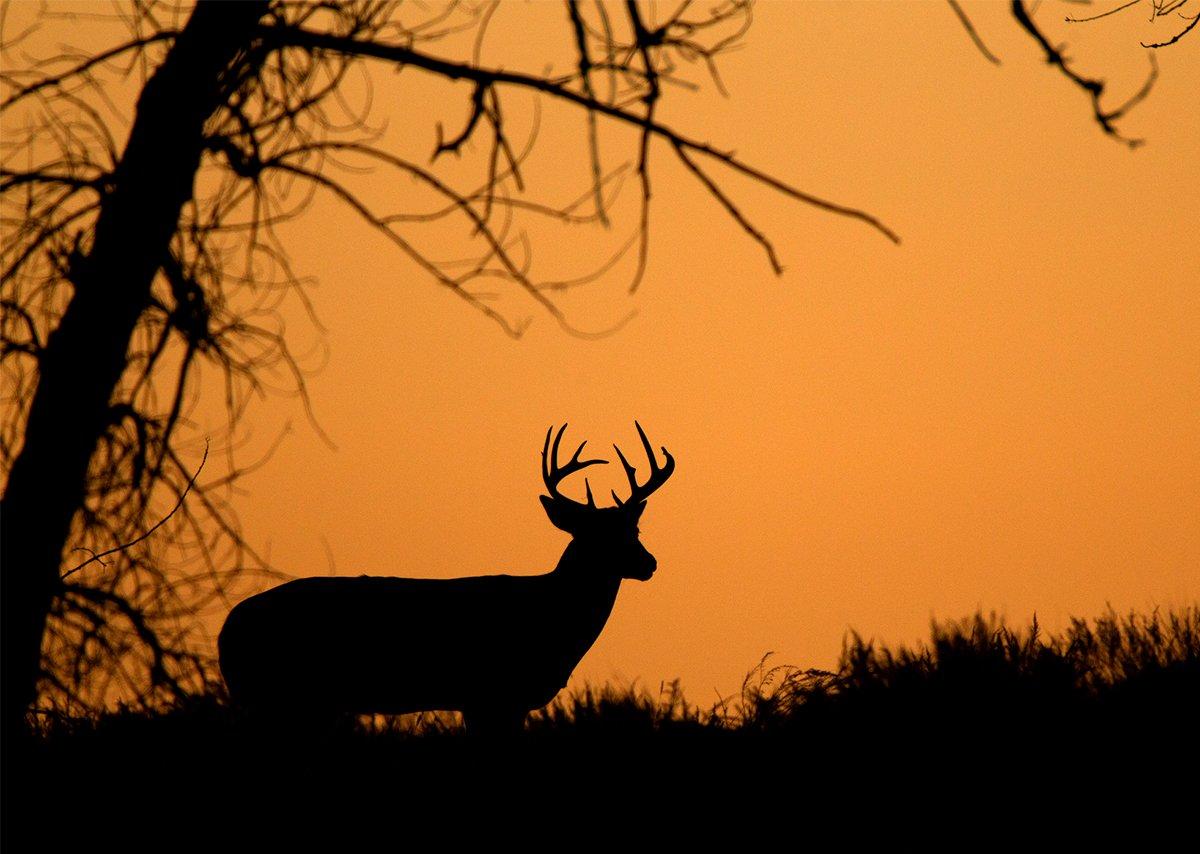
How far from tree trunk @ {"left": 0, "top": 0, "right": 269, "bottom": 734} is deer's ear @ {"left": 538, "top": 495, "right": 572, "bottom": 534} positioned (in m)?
3.94

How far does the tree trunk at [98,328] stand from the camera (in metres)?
4.33

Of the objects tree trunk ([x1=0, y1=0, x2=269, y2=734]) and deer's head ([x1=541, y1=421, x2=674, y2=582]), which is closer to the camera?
tree trunk ([x1=0, y1=0, x2=269, y2=734])

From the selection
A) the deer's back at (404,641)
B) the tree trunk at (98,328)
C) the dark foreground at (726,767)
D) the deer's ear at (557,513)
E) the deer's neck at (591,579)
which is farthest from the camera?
the deer's ear at (557,513)

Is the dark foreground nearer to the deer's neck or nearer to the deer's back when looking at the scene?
the deer's back

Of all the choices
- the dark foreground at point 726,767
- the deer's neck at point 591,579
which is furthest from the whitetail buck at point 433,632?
the dark foreground at point 726,767

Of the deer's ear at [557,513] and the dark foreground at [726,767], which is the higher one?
the deer's ear at [557,513]

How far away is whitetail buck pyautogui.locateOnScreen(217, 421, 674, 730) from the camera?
7.70 meters

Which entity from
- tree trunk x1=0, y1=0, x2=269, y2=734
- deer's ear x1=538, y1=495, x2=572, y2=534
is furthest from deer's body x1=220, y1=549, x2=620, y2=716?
tree trunk x1=0, y1=0, x2=269, y2=734

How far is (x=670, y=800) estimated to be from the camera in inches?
232

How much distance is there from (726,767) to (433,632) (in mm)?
2302

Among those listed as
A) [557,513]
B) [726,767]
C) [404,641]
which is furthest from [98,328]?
[557,513]

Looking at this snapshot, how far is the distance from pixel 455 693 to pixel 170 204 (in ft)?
12.6

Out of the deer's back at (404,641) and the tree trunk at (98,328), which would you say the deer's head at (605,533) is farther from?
the tree trunk at (98,328)

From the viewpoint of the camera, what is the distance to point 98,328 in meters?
4.38
